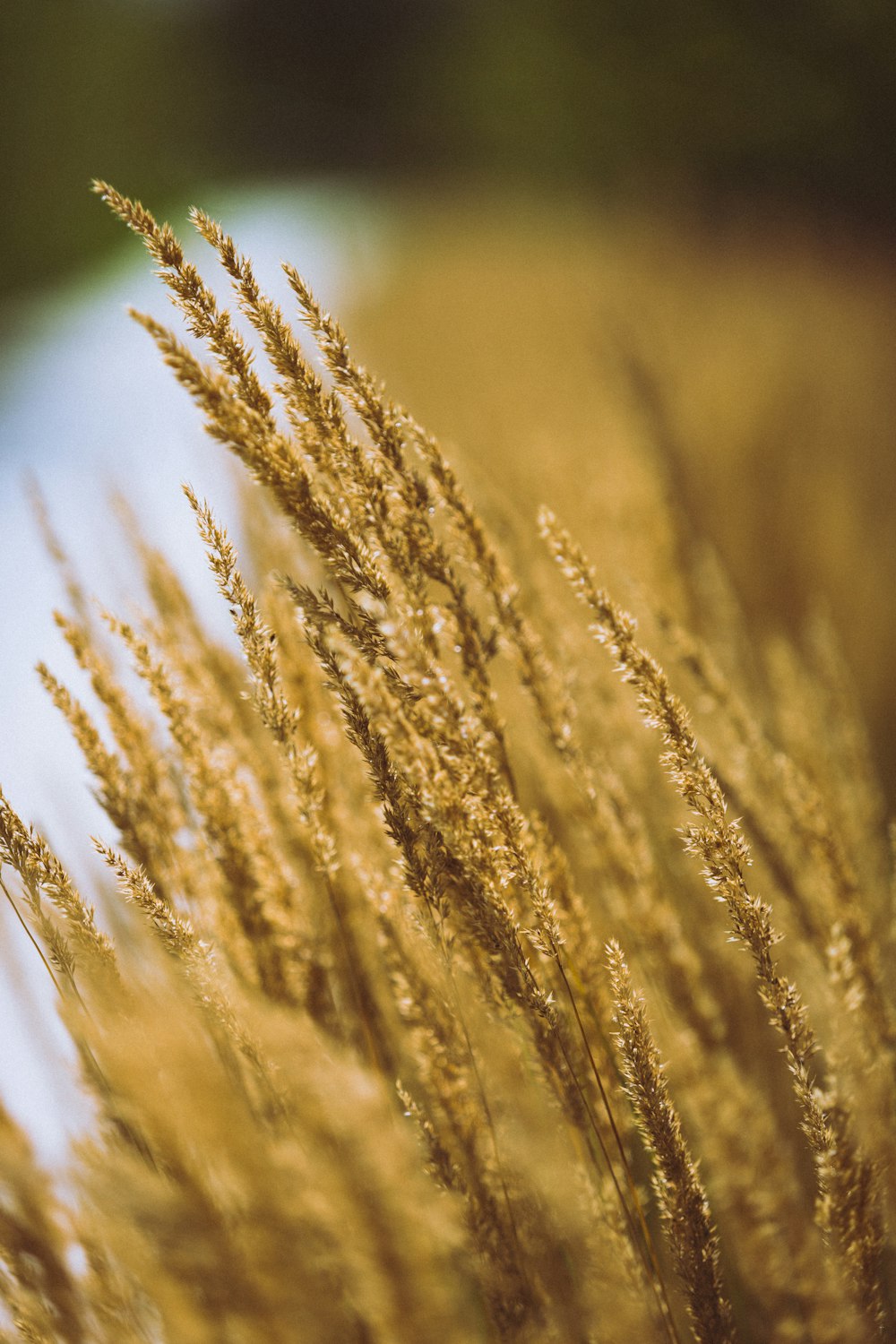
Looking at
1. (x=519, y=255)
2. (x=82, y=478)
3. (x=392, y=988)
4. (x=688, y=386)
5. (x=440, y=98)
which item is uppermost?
(x=440, y=98)

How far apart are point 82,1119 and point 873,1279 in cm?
66

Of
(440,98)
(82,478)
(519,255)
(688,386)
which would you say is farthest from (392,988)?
(440,98)

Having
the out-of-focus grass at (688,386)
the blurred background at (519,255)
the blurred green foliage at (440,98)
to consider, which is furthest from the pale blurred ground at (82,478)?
the out-of-focus grass at (688,386)

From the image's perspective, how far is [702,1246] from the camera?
548 mm

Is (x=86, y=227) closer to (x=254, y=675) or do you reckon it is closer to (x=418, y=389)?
(x=418, y=389)

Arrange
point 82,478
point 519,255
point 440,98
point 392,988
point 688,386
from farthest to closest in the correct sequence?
point 440,98
point 519,255
point 688,386
point 82,478
point 392,988

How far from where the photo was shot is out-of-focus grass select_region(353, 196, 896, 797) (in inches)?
58.0

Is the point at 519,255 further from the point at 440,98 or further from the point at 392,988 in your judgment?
the point at 392,988

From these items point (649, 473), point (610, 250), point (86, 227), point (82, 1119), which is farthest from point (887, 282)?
point (86, 227)

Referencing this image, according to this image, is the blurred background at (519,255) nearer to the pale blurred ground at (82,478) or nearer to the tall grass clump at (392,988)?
the pale blurred ground at (82,478)

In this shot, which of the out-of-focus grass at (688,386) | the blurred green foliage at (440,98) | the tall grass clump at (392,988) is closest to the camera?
the tall grass clump at (392,988)

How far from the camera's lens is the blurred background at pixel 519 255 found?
58.8 inches

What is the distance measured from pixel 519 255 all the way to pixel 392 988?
2.95 m

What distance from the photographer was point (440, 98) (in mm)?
3586
